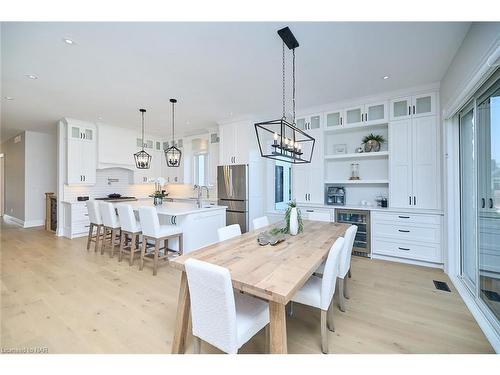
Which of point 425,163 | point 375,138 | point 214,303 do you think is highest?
point 375,138

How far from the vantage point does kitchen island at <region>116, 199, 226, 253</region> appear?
3.67 m

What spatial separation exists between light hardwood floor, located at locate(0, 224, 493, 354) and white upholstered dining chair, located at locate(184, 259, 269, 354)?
1.64 feet

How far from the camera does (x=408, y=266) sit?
3.50 metres

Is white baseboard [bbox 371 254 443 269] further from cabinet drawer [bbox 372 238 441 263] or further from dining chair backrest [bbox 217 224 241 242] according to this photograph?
dining chair backrest [bbox 217 224 241 242]

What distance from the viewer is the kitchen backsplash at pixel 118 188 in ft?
18.6

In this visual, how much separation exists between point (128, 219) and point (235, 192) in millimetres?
2274

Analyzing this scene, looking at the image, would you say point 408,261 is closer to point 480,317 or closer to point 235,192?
point 480,317

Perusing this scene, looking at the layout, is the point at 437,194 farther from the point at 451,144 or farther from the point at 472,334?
the point at 472,334

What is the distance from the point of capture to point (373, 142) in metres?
4.14

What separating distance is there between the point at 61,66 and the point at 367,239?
521cm

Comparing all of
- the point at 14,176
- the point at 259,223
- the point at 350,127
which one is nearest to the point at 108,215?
the point at 259,223

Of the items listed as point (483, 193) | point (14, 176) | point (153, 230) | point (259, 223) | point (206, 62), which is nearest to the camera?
point (483, 193)

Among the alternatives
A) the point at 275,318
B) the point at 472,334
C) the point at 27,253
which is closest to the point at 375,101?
the point at 472,334

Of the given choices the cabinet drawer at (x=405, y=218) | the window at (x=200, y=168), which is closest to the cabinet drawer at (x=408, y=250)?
the cabinet drawer at (x=405, y=218)
